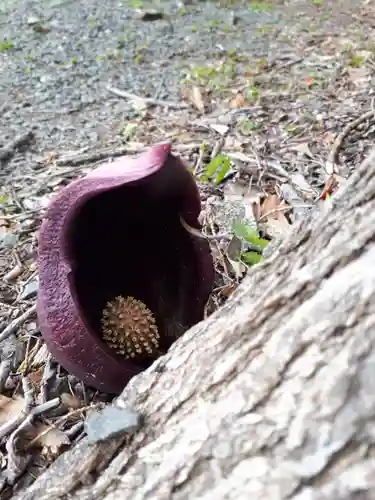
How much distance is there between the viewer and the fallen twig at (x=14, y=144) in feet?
5.22

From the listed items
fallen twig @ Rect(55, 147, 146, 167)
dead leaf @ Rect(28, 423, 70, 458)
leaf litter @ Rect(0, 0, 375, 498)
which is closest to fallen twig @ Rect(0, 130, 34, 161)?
leaf litter @ Rect(0, 0, 375, 498)

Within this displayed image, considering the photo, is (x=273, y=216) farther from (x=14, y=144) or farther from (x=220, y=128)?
(x=14, y=144)

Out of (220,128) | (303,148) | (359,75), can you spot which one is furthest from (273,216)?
(359,75)

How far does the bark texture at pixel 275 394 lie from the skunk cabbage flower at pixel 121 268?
0.16 meters

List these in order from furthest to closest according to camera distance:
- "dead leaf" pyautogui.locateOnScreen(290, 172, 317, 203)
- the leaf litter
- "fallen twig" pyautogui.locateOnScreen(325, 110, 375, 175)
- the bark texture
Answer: "fallen twig" pyautogui.locateOnScreen(325, 110, 375, 175) < "dead leaf" pyautogui.locateOnScreen(290, 172, 317, 203) < the leaf litter < the bark texture

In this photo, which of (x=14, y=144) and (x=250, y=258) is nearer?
(x=250, y=258)

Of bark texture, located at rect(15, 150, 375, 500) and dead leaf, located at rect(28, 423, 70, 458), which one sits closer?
bark texture, located at rect(15, 150, 375, 500)

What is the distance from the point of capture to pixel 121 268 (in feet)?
3.17

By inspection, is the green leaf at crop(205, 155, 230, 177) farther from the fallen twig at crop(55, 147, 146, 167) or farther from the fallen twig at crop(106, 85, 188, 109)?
the fallen twig at crop(106, 85, 188, 109)

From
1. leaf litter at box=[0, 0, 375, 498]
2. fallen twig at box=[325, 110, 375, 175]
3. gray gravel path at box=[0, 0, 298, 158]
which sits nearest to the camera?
leaf litter at box=[0, 0, 375, 498]

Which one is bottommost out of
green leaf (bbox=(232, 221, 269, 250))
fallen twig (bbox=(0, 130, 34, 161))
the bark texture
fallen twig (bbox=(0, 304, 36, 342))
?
fallen twig (bbox=(0, 130, 34, 161))

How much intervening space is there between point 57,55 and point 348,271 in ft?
6.53

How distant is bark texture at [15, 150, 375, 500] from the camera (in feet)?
1.47

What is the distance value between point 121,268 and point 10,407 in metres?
0.26
